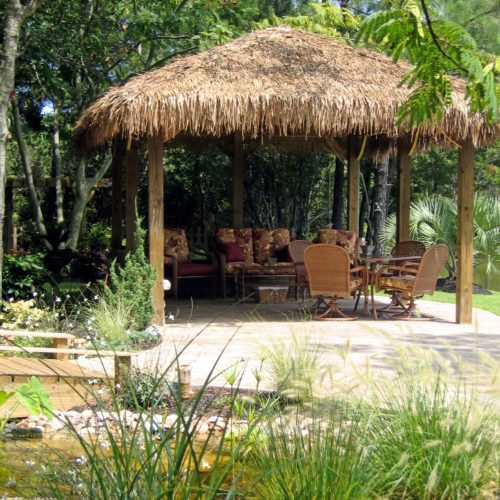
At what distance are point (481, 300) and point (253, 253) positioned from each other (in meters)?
3.57

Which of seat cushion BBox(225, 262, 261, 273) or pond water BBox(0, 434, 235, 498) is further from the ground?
seat cushion BBox(225, 262, 261, 273)

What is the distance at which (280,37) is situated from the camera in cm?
1011

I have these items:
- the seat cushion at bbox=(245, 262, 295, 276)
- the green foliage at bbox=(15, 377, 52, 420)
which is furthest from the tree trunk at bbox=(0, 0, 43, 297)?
the green foliage at bbox=(15, 377, 52, 420)

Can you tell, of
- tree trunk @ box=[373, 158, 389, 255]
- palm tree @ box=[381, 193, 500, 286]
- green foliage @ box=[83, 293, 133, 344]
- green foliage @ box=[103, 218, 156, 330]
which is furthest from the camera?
tree trunk @ box=[373, 158, 389, 255]

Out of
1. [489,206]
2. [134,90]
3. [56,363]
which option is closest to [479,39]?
[489,206]

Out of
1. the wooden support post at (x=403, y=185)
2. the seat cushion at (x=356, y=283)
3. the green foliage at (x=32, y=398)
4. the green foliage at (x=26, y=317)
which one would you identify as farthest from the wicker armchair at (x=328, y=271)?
the green foliage at (x=32, y=398)

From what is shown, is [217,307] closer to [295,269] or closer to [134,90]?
[295,269]

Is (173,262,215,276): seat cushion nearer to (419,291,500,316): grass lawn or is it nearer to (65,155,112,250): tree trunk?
(419,291,500,316): grass lawn

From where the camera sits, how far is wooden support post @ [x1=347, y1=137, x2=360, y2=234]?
39.6 feet

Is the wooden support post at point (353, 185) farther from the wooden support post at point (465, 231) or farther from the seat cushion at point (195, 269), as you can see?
the wooden support post at point (465, 231)

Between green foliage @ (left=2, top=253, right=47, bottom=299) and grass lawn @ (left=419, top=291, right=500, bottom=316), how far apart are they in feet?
19.1

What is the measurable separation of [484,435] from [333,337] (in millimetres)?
4956

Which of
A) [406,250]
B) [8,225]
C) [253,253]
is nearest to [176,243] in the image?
[253,253]

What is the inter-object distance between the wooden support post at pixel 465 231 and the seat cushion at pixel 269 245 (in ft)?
12.4
